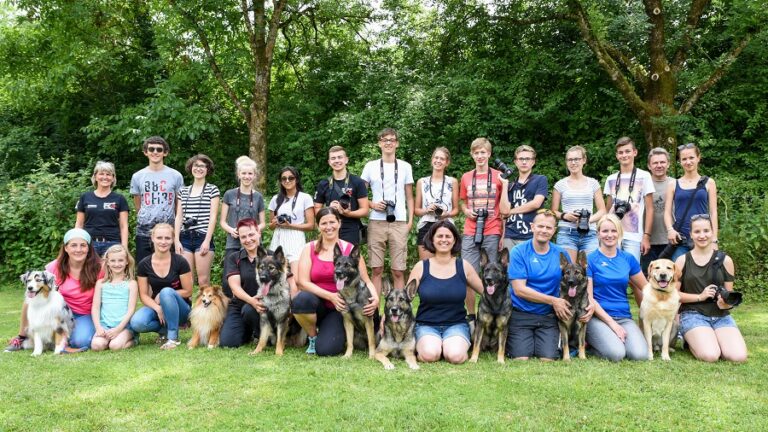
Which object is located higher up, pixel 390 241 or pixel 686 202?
pixel 686 202

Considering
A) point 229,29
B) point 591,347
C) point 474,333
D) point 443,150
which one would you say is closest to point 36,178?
point 229,29

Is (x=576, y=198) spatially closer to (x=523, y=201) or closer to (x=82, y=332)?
(x=523, y=201)

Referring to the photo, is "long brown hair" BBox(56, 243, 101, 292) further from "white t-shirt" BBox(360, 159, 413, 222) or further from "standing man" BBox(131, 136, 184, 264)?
"white t-shirt" BBox(360, 159, 413, 222)

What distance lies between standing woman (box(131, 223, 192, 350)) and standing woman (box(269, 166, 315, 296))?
1.00 meters

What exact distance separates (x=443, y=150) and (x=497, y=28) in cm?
837

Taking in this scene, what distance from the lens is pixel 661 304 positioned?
4555mm

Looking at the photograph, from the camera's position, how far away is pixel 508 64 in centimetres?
1252

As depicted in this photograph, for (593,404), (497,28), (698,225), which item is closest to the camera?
(593,404)

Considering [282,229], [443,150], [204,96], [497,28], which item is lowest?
[282,229]

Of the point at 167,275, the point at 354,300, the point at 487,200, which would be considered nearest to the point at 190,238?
the point at 167,275

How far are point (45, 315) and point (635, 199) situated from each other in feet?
18.6

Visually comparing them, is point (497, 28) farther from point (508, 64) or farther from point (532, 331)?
point (532, 331)

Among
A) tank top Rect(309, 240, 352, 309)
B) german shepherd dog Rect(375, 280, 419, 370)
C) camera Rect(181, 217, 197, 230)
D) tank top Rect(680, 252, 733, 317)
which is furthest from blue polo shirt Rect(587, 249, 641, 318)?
camera Rect(181, 217, 197, 230)

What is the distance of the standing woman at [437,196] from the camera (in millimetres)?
5605
